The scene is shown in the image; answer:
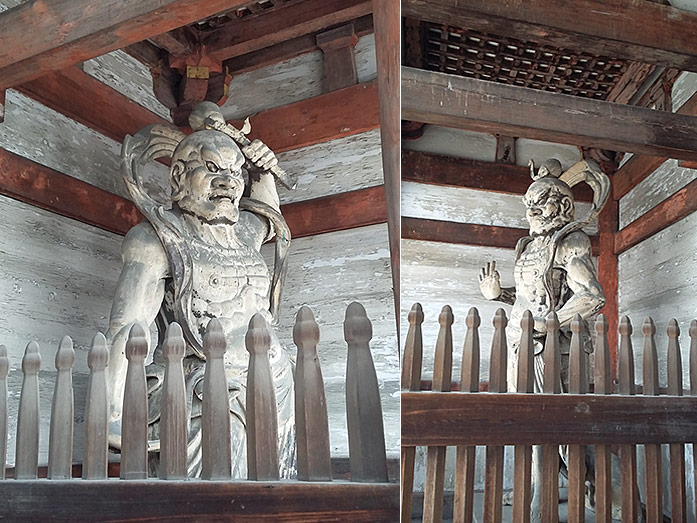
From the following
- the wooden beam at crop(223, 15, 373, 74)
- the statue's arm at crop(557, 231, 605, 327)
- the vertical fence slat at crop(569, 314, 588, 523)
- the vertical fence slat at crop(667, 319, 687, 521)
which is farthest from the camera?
the wooden beam at crop(223, 15, 373, 74)

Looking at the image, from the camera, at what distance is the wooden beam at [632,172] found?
2.72m

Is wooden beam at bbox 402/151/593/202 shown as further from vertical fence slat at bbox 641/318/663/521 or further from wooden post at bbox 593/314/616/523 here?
vertical fence slat at bbox 641/318/663/521

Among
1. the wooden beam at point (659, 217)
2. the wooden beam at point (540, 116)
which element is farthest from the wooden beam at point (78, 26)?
the wooden beam at point (659, 217)

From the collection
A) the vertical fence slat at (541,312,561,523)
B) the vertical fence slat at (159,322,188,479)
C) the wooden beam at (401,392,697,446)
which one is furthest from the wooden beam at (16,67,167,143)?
the vertical fence slat at (541,312,561,523)

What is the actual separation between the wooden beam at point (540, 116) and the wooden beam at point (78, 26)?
46cm

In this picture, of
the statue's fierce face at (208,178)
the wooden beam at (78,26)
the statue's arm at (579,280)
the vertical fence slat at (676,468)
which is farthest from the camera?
the statue's arm at (579,280)

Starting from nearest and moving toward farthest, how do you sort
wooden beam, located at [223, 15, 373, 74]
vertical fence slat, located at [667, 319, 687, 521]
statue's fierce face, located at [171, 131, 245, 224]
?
vertical fence slat, located at [667, 319, 687, 521]
statue's fierce face, located at [171, 131, 245, 224]
wooden beam, located at [223, 15, 373, 74]

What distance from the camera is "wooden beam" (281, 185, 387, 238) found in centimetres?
230

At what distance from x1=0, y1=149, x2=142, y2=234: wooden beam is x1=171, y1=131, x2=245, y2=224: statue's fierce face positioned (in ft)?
1.38

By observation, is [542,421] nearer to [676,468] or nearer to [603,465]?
[603,465]

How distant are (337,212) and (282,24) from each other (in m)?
0.65

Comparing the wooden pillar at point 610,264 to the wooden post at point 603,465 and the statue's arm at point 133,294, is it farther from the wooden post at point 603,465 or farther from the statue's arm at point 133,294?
the statue's arm at point 133,294

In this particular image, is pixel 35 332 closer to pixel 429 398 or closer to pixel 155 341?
pixel 155 341

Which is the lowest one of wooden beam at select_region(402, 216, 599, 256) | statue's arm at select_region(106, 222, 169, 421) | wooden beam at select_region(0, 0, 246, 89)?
statue's arm at select_region(106, 222, 169, 421)
